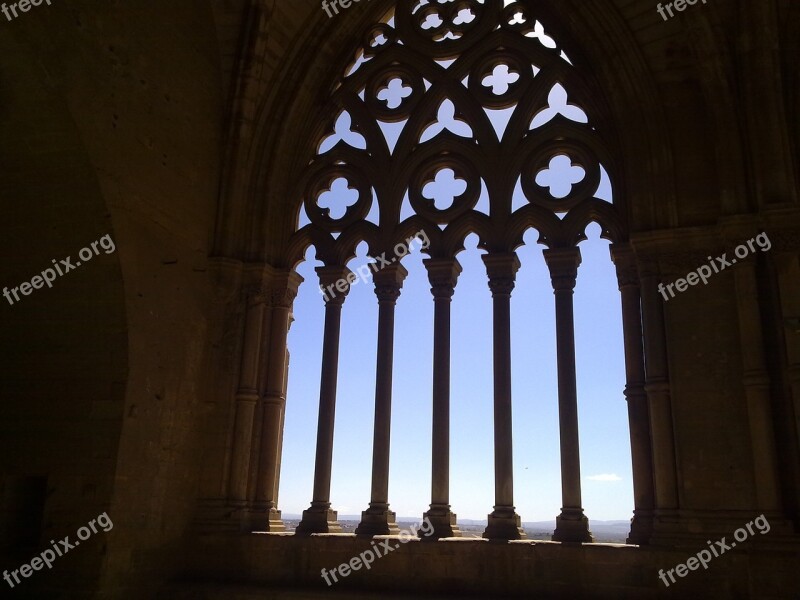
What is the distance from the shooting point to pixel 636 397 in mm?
7527

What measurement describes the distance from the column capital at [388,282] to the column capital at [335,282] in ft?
1.10

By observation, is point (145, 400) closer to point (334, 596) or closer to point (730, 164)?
point (334, 596)

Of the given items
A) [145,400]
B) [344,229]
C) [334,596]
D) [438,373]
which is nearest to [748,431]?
[438,373]

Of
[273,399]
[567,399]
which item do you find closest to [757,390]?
[567,399]

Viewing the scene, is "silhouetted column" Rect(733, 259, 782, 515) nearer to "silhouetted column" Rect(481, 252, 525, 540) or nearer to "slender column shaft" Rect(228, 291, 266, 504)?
"silhouetted column" Rect(481, 252, 525, 540)

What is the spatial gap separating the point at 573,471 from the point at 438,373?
5.54 feet

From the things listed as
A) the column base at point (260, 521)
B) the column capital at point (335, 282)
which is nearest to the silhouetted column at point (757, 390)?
the column capital at point (335, 282)

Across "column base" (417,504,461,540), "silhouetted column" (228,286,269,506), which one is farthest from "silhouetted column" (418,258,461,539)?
"silhouetted column" (228,286,269,506)

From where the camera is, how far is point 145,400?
24.8 feet

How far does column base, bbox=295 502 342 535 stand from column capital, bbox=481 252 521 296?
9.24 ft

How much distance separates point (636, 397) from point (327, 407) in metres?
3.17

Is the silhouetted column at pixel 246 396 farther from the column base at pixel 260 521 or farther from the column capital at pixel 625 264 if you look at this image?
the column capital at pixel 625 264

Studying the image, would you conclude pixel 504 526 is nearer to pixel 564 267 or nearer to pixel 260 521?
pixel 260 521

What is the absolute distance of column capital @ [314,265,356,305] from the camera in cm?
891
